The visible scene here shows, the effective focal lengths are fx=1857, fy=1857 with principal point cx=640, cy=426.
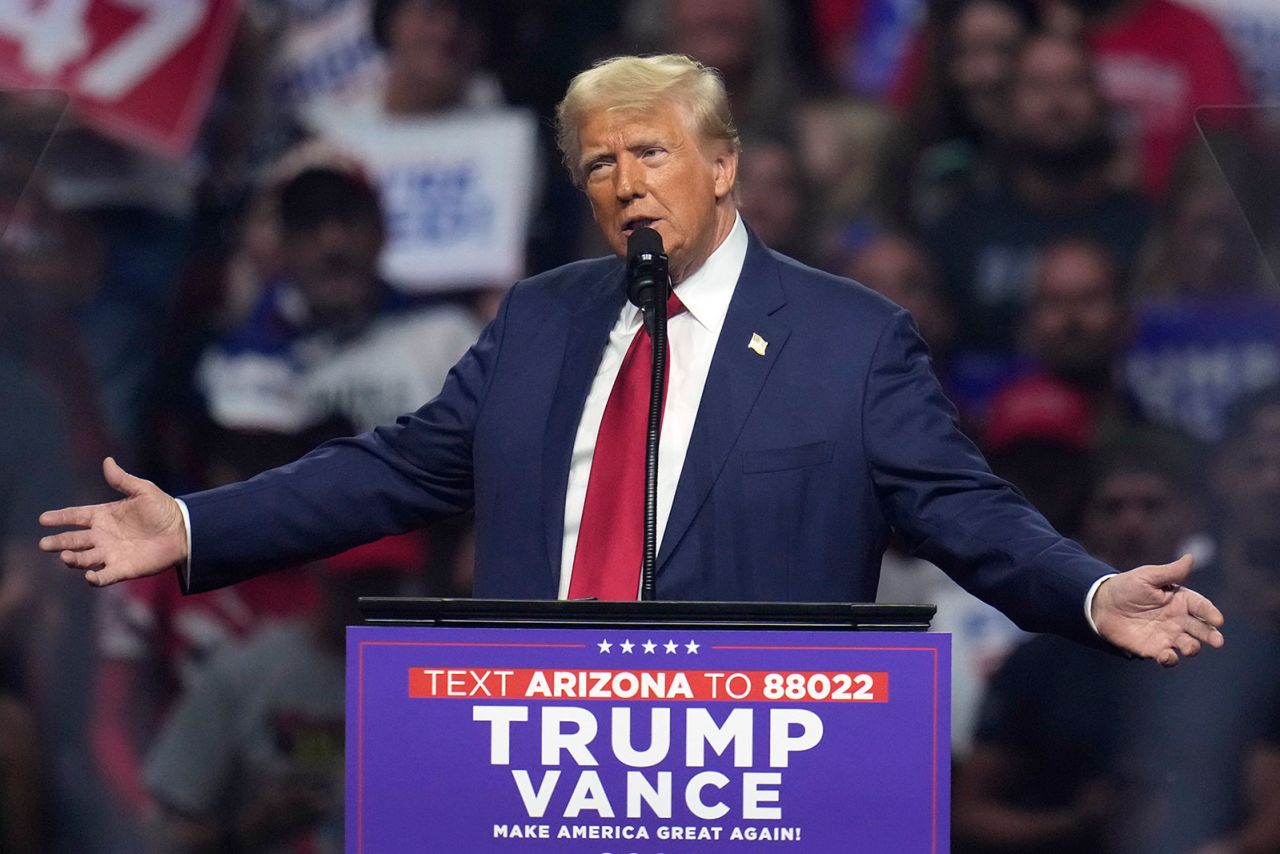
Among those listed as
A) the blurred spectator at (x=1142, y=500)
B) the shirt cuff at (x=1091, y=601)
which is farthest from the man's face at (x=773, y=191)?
the shirt cuff at (x=1091, y=601)

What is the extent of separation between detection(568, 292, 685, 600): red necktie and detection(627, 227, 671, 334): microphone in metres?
0.06

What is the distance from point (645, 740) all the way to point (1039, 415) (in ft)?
8.46

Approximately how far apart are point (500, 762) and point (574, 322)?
671 millimetres

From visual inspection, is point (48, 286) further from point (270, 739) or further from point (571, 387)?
point (571, 387)

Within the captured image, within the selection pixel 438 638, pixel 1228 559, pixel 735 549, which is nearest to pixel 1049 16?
pixel 1228 559

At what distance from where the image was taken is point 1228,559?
3.91 m

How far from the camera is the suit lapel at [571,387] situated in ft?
6.57

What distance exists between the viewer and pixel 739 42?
163 inches

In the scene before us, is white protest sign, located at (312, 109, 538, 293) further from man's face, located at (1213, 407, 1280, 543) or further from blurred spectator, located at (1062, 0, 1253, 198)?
man's face, located at (1213, 407, 1280, 543)

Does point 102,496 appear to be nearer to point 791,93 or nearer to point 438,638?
point 791,93

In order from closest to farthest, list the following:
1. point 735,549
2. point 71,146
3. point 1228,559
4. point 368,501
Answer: point 735,549 < point 368,501 < point 1228,559 < point 71,146

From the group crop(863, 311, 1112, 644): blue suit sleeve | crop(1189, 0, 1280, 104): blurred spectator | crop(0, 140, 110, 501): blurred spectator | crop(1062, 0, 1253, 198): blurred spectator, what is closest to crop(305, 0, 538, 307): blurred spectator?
crop(0, 140, 110, 501): blurred spectator

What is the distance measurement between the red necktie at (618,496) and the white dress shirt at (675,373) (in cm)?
2

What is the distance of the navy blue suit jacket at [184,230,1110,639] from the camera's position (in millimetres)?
1958
